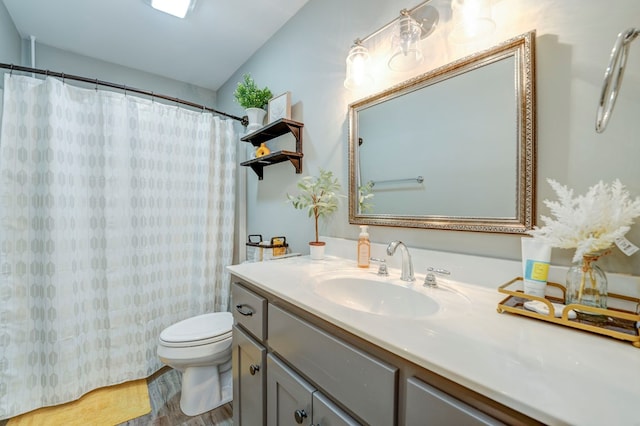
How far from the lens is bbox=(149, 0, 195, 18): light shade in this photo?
153 centimetres

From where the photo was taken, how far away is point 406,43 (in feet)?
3.37

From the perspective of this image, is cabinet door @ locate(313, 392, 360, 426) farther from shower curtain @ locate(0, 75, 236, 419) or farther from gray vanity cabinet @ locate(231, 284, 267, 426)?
shower curtain @ locate(0, 75, 236, 419)

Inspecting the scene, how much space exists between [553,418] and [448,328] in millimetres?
249

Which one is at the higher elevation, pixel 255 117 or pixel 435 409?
pixel 255 117

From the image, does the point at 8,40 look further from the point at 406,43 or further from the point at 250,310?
the point at 406,43

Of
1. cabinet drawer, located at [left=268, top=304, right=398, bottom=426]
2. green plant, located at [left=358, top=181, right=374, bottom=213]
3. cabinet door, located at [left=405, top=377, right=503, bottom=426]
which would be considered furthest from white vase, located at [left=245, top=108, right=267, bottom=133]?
cabinet door, located at [left=405, top=377, right=503, bottom=426]

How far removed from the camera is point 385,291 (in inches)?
38.6

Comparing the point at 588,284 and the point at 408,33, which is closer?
the point at 588,284

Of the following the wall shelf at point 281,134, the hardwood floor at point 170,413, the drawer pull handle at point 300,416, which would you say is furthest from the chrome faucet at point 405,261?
the hardwood floor at point 170,413

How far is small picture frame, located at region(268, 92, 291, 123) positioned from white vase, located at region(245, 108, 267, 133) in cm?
10

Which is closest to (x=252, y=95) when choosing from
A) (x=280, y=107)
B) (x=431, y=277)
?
(x=280, y=107)

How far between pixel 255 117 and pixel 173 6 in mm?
761

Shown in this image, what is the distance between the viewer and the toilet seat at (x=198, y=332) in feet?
4.67

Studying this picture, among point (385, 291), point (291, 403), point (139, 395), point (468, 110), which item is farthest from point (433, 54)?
point (139, 395)
